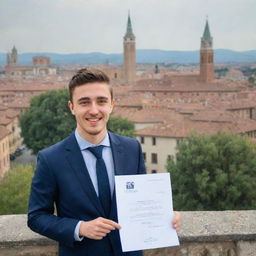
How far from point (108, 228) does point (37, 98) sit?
39844 millimetres

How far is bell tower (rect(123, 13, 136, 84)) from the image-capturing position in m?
120

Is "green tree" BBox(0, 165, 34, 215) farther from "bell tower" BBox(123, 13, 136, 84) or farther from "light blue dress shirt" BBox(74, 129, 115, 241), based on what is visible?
"bell tower" BBox(123, 13, 136, 84)

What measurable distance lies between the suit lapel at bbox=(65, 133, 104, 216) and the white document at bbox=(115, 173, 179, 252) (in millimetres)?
127

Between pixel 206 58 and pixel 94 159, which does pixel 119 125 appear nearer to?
pixel 94 159

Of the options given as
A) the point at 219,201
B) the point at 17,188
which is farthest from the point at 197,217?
the point at 17,188

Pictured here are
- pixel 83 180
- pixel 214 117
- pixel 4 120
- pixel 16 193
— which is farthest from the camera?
pixel 4 120

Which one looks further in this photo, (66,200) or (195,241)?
(195,241)

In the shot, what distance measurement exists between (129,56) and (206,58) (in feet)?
77.7

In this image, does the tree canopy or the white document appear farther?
the tree canopy

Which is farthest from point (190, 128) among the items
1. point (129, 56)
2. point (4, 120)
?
point (129, 56)

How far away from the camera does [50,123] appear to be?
3769cm

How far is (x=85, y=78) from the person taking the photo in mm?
2625

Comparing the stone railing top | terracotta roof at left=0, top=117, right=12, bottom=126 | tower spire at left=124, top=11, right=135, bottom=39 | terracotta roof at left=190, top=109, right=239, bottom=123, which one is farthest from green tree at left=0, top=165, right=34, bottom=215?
tower spire at left=124, top=11, right=135, bottom=39

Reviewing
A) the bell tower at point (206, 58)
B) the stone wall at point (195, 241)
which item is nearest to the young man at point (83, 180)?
the stone wall at point (195, 241)
